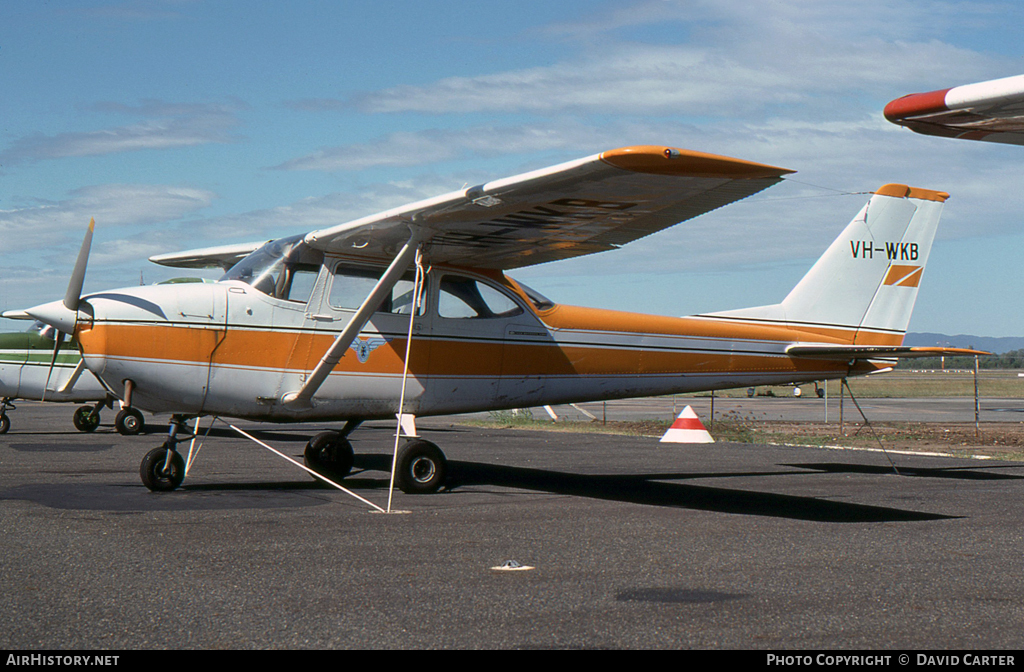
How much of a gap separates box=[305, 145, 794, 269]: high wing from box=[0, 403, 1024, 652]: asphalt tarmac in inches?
102

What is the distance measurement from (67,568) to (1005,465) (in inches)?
468

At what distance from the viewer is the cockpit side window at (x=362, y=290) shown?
963 cm

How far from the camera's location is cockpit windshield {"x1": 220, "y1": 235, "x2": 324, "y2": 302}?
30.6ft

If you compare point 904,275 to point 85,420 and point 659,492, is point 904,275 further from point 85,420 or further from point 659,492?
point 85,420

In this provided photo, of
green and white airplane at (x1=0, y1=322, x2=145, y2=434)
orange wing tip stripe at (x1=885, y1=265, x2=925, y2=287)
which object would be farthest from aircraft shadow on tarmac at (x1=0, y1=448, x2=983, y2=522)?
green and white airplane at (x1=0, y1=322, x2=145, y2=434)

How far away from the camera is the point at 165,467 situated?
916cm

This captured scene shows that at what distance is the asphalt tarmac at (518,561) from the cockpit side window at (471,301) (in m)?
1.91

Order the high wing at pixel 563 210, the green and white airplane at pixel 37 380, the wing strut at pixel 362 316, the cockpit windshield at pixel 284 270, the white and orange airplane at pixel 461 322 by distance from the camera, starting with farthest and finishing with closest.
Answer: the green and white airplane at pixel 37 380, the cockpit windshield at pixel 284 270, the wing strut at pixel 362 316, the white and orange airplane at pixel 461 322, the high wing at pixel 563 210

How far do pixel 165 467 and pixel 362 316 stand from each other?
2482 mm

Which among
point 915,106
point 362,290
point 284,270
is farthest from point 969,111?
point 284,270

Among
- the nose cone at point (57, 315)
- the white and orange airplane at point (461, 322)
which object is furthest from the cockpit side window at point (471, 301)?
the nose cone at point (57, 315)

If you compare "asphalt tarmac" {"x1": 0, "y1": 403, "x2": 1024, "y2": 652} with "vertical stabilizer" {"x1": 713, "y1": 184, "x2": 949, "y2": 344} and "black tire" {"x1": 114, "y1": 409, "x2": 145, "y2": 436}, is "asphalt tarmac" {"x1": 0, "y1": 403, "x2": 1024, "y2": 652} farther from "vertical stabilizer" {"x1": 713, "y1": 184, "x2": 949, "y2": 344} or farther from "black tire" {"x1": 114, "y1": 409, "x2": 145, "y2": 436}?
"black tire" {"x1": 114, "y1": 409, "x2": 145, "y2": 436}

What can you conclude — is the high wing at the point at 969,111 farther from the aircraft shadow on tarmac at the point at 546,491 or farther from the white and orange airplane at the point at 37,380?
the white and orange airplane at the point at 37,380
